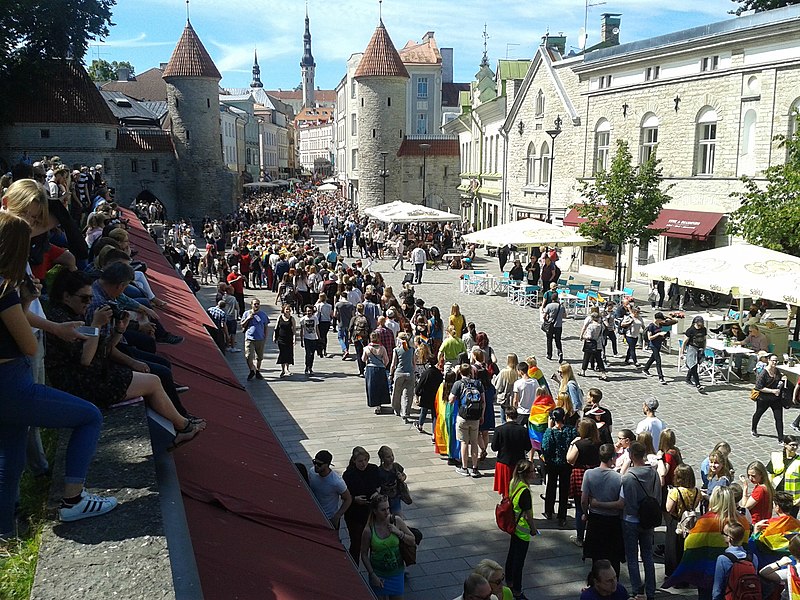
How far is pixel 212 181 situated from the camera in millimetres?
54750

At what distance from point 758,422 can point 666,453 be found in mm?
5273

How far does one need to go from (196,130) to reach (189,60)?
506cm

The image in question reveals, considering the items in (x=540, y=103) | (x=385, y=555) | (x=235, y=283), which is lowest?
(x=385, y=555)

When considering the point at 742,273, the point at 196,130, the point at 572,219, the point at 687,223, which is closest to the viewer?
the point at 742,273

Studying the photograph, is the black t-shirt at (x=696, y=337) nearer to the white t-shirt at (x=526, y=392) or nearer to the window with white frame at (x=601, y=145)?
the white t-shirt at (x=526, y=392)

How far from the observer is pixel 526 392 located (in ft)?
34.7

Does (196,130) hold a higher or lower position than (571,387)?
higher

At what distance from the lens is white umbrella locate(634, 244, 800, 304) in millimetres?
13828

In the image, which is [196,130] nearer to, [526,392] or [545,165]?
[545,165]

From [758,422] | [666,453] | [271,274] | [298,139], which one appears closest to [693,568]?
[666,453]

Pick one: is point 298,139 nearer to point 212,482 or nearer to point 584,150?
point 584,150

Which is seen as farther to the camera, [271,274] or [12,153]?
[12,153]

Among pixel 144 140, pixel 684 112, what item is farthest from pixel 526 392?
pixel 144 140

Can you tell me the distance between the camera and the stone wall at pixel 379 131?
5606 cm
